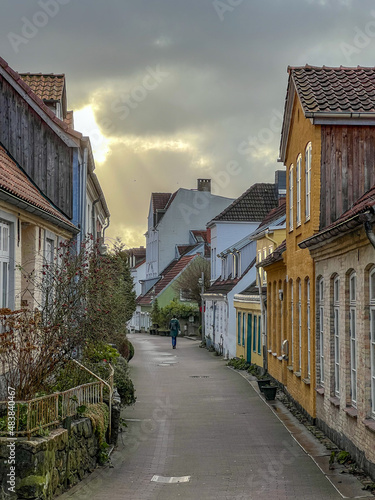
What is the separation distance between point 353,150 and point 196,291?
132ft

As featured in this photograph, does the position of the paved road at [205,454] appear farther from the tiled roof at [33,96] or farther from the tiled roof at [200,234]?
the tiled roof at [200,234]

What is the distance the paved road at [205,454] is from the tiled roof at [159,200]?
48.1 metres

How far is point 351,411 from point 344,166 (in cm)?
602

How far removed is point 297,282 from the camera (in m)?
17.9

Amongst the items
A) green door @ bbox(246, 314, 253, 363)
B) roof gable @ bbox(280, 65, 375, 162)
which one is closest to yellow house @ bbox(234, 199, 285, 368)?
green door @ bbox(246, 314, 253, 363)

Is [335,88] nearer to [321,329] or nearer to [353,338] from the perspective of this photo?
[321,329]

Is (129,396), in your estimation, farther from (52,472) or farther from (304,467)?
(52,472)

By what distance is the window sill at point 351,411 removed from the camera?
1144 cm

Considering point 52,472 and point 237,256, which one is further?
point 237,256

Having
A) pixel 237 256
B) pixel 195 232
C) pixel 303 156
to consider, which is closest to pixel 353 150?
pixel 303 156

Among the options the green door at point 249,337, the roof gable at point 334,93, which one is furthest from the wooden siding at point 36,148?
the green door at point 249,337

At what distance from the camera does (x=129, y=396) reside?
59.8 ft

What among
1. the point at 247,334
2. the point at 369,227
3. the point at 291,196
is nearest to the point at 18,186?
the point at 369,227

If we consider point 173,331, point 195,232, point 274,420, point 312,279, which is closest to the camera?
point 312,279
